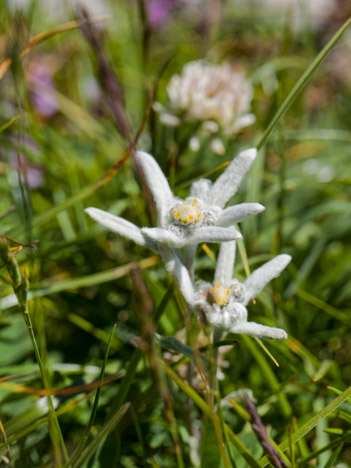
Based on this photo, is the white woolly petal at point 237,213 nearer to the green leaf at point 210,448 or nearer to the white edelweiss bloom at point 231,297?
the white edelweiss bloom at point 231,297

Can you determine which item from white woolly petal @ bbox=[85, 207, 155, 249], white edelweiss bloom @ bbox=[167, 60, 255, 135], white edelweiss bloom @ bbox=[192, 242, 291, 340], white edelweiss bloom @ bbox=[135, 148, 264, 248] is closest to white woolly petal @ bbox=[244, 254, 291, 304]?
white edelweiss bloom @ bbox=[192, 242, 291, 340]

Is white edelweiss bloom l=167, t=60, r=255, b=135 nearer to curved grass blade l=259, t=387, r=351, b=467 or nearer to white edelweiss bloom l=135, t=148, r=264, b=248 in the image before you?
white edelweiss bloom l=135, t=148, r=264, b=248

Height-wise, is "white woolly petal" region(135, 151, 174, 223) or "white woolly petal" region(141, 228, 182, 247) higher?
"white woolly petal" region(135, 151, 174, 223)

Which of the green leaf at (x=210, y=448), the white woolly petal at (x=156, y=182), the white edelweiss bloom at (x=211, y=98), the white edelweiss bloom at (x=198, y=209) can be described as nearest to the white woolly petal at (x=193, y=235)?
the white edelweiss bloom at (x=198, y=209)

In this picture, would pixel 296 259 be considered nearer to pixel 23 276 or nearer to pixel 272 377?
pixel 272 377

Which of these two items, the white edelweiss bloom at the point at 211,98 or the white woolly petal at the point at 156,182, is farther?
the white edelweiss bloom at the point at 211,98

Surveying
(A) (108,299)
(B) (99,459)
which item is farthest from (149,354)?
(A) (108,299)
